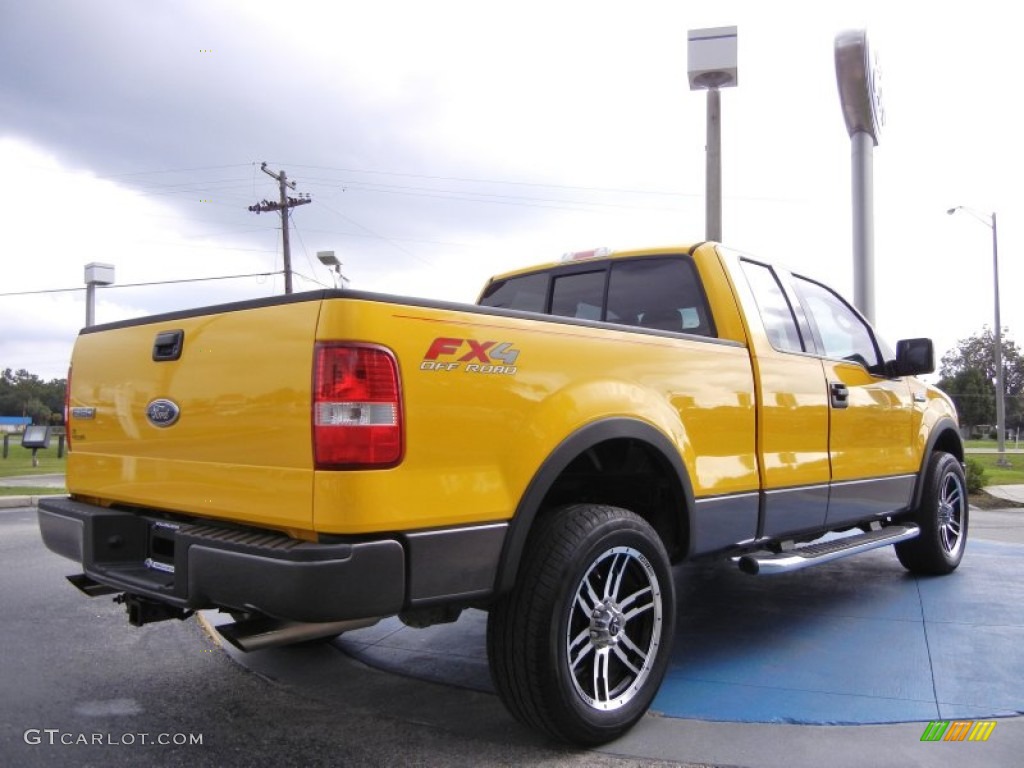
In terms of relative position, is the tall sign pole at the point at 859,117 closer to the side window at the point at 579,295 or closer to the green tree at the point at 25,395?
the side window at the point at 579,295

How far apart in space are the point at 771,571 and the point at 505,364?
1909 mm

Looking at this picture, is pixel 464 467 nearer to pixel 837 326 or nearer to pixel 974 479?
pixel 837 326

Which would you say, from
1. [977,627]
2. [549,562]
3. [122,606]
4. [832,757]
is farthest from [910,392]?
[122,606]

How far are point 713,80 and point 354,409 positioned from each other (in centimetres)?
1064

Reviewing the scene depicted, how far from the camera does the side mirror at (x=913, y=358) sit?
16.5 feet

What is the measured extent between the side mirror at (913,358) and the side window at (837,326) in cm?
13

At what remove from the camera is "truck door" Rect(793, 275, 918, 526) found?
457 centimetres

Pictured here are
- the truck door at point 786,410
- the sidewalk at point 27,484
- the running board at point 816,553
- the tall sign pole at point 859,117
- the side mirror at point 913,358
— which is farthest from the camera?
the tall sign pole at point 859,117

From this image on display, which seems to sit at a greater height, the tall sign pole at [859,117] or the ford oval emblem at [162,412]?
the tall sign pole at [859,117]

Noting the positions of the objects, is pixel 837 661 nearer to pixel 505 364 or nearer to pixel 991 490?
pixel 505 364

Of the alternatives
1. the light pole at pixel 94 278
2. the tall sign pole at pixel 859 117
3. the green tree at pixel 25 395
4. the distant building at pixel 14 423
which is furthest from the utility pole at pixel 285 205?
the green tree at pixel 25 395

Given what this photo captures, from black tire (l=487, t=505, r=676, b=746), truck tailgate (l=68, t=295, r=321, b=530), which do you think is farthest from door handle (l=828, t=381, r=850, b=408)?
truck tailgate (l=68, t=295, r=321, b=530)

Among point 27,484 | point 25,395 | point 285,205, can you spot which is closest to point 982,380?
point 285,205

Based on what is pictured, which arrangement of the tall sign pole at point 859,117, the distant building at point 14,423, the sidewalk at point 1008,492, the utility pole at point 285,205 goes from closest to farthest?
1. the sidewalk at point 1008,492
2. the tall sign pole at point 859,117
3. the utility pole at point 285,205
4. the distant building at point 14,423
